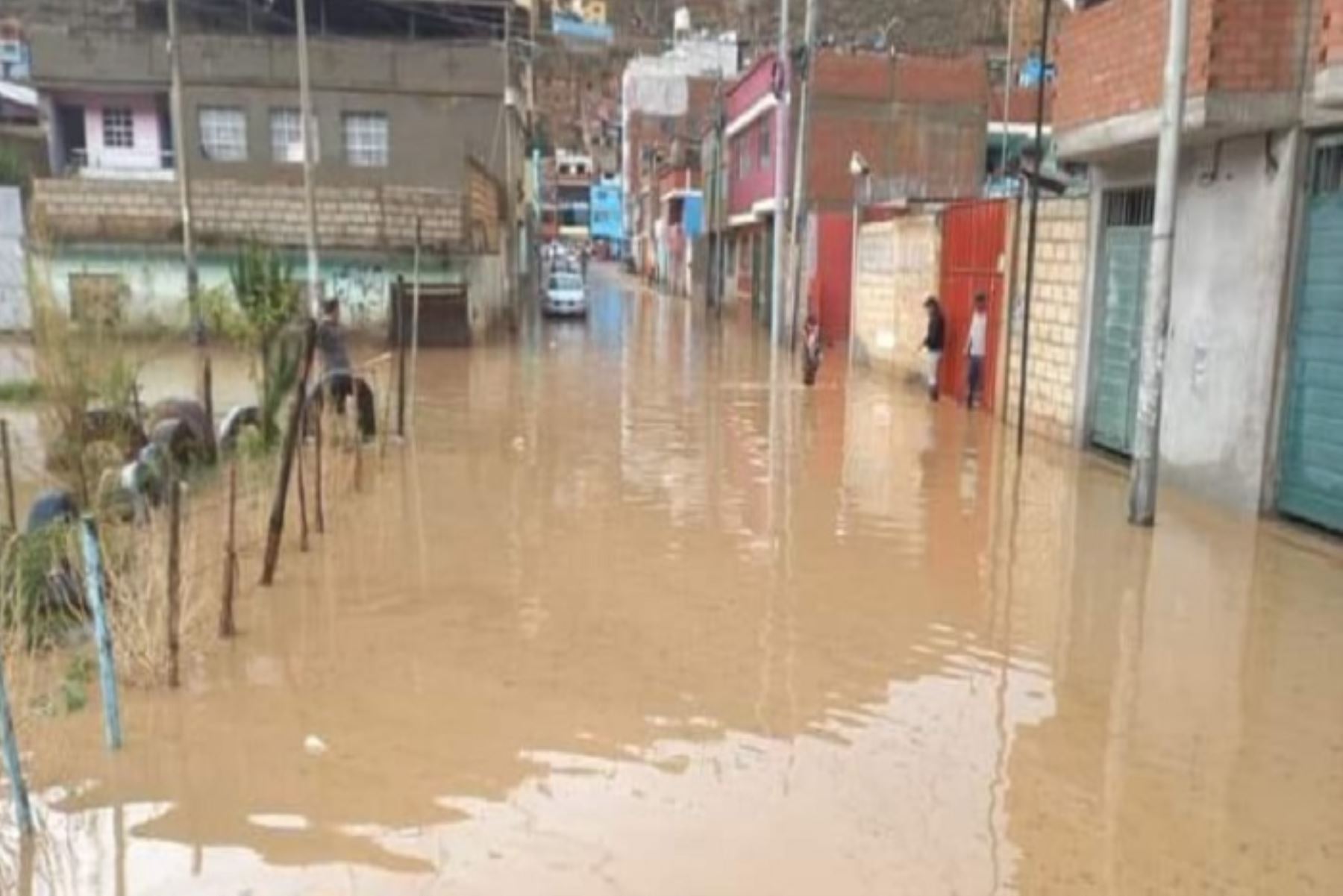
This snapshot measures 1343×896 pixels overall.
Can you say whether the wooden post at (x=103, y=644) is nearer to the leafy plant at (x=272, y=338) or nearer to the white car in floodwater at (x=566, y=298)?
the leafy plant at (x=272, y=338)

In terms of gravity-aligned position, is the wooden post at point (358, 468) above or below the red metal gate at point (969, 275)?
below

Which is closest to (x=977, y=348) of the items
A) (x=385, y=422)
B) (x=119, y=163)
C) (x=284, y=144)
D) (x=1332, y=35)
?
(x=385, y=422)

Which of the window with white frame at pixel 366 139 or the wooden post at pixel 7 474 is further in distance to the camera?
the window with white frame at pixel 366 139

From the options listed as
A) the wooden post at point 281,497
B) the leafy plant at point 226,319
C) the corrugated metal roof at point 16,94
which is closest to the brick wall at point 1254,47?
the wooden post at point 281,497

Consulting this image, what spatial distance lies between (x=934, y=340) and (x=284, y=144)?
929 inches

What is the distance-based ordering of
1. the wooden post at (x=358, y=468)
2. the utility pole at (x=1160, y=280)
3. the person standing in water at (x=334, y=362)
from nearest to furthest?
the utility pole at (x=1160, y=280)
the wooden post at (x=358, y=468)
the person standing in water at (x=334, y=362)

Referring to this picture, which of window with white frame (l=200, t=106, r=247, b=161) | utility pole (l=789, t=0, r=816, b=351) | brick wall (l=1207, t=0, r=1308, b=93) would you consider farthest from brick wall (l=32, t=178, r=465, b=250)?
brick wall (l=1207, t=0, r=1308, b=93)

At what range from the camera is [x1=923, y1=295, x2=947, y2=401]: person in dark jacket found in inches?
714

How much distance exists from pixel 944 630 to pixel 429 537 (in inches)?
160

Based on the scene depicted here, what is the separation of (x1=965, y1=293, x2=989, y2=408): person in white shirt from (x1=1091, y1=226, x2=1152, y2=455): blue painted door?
10.9 feet

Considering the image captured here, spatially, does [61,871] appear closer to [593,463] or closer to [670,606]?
[670,606]

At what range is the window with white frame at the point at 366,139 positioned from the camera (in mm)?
34625

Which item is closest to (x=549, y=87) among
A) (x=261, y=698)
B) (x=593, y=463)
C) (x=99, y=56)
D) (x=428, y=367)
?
(x=99, y=56)

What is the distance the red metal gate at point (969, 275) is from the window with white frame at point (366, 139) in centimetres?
2097
